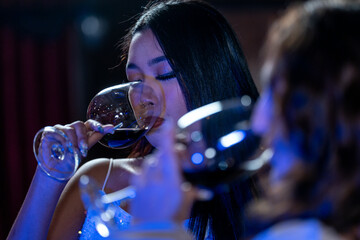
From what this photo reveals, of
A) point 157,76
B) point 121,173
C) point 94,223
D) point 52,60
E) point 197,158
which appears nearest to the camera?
point 197,158

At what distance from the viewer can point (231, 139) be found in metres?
0.93

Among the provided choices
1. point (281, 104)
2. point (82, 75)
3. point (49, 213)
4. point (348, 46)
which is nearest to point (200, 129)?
point (281, 104)

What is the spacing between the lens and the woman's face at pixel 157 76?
1.49 m

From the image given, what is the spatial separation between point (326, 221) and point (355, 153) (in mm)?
122

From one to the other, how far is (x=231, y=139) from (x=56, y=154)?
0.66 metres

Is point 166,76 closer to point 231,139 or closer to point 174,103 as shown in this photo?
point 174,103

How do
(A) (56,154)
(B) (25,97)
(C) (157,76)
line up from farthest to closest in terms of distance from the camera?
(B) (25,97) → (C) (157,76) → (A) (56,154)

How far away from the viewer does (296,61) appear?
2.63 ft

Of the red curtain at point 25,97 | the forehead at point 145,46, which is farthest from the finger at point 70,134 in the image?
the red curtain at point 25,97

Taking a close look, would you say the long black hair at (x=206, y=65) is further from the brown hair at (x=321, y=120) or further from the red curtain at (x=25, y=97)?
the red curtain at (x=25, y=97)

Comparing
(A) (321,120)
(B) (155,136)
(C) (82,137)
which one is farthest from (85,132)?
(A) (321,120)

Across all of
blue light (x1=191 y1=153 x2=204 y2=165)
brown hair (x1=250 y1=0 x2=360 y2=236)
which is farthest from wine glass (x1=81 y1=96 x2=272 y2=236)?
brown hair (x1=250 y1=0 x2=360 y2=236)

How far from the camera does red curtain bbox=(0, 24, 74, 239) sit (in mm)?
4496

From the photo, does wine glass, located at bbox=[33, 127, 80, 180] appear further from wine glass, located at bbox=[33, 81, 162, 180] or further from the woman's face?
the woman's face
